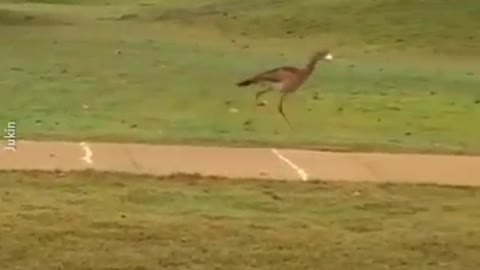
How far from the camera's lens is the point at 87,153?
10180 mm

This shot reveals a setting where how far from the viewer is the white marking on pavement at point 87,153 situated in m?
9.79

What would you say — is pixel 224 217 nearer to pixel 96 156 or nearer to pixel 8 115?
pixel 96 156

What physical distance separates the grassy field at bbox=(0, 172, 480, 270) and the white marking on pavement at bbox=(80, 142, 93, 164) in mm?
808

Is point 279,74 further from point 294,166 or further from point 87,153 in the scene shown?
point 87,153

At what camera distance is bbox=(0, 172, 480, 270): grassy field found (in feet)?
22.5

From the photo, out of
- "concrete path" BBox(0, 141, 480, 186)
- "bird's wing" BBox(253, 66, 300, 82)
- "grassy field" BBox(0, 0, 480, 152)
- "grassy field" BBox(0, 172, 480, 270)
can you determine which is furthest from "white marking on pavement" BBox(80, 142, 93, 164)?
"bird's wing" BBox(253, 66, 300, 82)

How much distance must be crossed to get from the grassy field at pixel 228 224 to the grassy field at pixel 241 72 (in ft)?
8.40

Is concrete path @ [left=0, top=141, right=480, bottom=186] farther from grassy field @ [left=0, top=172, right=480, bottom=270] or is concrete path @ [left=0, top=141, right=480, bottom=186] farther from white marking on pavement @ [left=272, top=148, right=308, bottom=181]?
grassy field @ [left=0, top=172, right=480, bottom=270]

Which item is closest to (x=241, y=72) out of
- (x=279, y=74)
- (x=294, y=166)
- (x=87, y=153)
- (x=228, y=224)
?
(x=87, y=153)

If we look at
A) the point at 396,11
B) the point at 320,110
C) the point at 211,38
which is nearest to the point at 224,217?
the point at 320,110

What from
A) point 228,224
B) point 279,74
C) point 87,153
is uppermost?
point 279,74

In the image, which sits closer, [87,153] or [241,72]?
[87,153]

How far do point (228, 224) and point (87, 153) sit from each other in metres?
2.86

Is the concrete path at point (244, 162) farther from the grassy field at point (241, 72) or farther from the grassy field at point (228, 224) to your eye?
the grassy field at point (241, 72)
